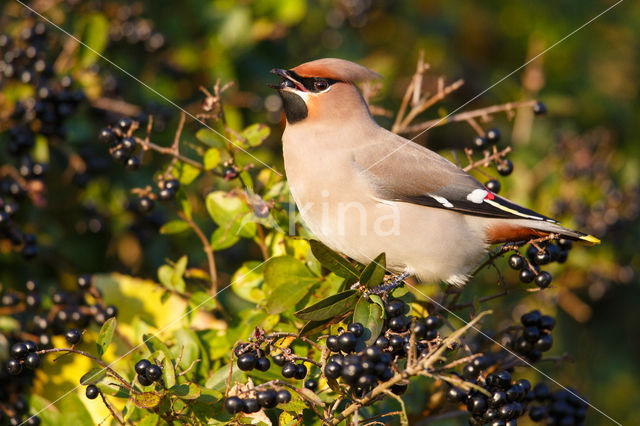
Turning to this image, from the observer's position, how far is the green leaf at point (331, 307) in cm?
216

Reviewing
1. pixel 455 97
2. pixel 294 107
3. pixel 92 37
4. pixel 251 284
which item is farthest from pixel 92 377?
pixel 455 97

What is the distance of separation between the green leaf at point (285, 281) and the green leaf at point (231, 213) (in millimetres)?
259

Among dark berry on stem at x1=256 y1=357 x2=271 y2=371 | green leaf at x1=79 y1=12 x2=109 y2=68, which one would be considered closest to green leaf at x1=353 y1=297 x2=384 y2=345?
dark berry on stem at x1=256 y1=357 x2=271 y2=371

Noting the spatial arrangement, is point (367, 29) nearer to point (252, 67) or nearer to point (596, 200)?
point (252, 67)

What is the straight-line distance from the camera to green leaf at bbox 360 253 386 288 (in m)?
2.21

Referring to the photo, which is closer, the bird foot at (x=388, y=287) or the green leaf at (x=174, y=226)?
the bird foot at (x=388, y=287)

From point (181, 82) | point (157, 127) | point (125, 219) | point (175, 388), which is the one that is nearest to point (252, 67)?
point (181, 82)

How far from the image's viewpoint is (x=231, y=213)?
275 cm

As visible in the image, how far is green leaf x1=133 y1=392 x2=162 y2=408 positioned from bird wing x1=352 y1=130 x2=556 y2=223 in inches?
46.3

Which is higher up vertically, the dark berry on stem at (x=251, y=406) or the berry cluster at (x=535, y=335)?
the dark berry on stem at (x=251, y=406)

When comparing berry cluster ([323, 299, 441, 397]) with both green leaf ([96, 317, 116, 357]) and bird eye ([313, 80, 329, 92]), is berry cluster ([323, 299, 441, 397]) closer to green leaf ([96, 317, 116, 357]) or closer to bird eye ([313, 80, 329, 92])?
green leaf ([96, 317, 116, 357])

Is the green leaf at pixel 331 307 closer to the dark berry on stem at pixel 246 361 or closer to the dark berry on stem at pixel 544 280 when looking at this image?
the dark berry on stem at pixel 246 361

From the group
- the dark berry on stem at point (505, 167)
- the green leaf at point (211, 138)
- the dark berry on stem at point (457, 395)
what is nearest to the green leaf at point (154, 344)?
the green leaf at point (211, 138)

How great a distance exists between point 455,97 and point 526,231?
259cm
